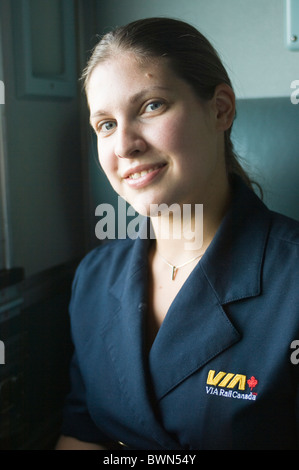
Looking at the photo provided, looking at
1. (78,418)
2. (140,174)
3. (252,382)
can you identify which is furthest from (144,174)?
(78,418)

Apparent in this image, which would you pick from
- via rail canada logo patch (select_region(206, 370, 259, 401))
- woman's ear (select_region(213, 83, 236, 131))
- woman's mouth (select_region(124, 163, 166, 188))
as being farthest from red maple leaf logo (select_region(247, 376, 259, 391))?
woman's ear (select_region(213, 83, 236, 131))

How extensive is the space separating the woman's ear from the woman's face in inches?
1.2

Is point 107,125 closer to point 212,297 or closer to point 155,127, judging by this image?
point 155,127

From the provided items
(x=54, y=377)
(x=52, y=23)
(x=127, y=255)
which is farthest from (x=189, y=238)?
(x=52, y=23)

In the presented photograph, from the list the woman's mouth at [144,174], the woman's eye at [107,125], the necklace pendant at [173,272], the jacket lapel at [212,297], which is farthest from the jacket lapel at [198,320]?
the woman's eye at [107,125]

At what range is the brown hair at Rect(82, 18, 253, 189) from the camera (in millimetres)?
1144

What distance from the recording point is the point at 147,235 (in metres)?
1.45

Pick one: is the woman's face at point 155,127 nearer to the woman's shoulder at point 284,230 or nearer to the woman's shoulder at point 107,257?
the woman's shoulder at point 284,230

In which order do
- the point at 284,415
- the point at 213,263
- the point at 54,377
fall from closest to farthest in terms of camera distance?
the point at 284,415
the point at 213,263
the point at 54,377

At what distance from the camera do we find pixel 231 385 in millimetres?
1084

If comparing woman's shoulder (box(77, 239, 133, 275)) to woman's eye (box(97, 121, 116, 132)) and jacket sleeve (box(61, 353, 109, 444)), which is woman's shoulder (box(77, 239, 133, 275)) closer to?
jacket sleeve (box(61, 353, 109, 444))

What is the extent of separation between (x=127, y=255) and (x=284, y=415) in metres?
0.64
